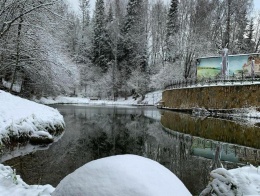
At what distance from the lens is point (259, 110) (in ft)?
69.9

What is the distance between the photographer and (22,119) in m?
10.6

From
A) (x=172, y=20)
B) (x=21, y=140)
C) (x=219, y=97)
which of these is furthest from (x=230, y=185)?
(x=172, y=20)

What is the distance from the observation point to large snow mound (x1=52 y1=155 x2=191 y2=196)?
2412 mm

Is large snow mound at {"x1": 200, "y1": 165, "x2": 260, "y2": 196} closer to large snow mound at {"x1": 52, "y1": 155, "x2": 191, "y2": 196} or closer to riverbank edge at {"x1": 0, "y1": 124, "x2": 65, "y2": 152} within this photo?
large snow mound at {"x1": 52, "y1": 155, "x2": 191, "y2": 196}

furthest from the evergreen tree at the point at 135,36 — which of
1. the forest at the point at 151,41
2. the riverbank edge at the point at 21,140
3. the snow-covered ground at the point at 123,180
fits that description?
the snow-covered ground at the point at 123,180

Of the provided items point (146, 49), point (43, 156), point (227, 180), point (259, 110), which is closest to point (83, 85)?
point (146, 49)

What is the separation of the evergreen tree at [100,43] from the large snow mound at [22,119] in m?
41.3

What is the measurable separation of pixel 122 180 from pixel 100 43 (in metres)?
53.2

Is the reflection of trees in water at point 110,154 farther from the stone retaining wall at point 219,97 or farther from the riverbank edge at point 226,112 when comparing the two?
the stone retaining wall at point 219,97

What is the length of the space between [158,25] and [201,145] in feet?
140

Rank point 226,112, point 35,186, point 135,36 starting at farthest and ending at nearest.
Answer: point 135,36, point 226,112, point 35,186

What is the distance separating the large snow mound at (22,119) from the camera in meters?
9.84

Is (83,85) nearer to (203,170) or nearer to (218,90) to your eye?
(218,90)

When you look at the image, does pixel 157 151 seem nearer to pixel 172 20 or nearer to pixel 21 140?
pixel 21 140
